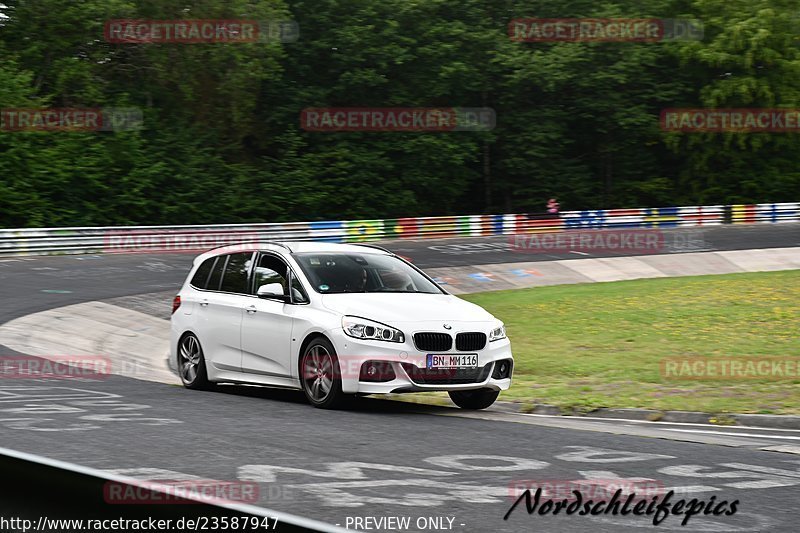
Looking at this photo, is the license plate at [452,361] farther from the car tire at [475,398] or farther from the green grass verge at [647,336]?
the green grass verge at [647,336]

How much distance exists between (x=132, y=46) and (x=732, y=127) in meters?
33.9

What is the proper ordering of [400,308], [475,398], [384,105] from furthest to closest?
1. [384,105]
2. [475,398]
3. [400,308]

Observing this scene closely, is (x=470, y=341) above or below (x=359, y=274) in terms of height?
below

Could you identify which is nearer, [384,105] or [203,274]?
[203,274]

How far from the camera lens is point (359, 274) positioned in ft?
40.1

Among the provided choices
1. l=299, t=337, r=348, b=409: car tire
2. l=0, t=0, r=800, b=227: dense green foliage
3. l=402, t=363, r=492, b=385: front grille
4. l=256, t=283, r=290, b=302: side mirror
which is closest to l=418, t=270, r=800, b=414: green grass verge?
l=402, t=363, r=492, b=385: front grille

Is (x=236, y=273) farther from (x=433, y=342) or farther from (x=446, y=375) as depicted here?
(x=446, y=375)

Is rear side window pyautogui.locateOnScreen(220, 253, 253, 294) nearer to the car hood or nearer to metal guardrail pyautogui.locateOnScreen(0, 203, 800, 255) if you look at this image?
the car hood

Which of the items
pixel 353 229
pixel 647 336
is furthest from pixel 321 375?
pixel 353 229

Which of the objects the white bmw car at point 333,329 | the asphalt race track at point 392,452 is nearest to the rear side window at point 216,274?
the white bmw car at point 333,329

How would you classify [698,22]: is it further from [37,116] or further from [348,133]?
[37,116]

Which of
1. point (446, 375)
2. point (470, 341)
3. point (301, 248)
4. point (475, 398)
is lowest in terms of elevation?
point (475, 398)

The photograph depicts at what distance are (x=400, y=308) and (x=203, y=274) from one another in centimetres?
345

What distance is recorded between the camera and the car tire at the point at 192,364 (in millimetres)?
13102
